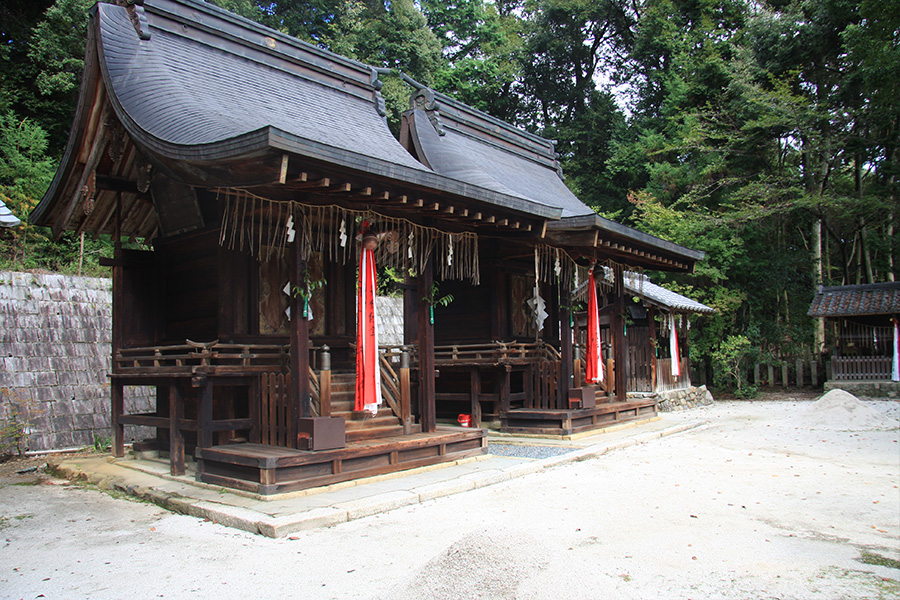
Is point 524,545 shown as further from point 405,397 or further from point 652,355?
point 652,355

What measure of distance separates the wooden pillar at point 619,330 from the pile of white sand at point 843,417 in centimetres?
383

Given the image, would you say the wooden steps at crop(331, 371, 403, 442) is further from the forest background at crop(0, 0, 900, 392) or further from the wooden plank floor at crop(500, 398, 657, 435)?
the forest background at crop(0, 0, 900, 392)

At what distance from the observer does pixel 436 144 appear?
12.5 m

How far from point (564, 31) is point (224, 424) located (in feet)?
109

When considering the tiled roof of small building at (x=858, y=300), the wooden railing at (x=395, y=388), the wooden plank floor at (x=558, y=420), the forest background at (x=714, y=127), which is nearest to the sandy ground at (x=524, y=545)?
the wooden railing at (x=395, y=388)

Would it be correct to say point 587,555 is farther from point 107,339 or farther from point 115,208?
point 107,339

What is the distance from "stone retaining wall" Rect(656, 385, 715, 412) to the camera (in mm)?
17984

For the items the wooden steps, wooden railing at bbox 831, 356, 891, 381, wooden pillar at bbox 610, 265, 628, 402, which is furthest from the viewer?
wooden railing at bbox 831, 356, 891, 381

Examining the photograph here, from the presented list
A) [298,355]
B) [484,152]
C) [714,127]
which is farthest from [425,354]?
[714,127]

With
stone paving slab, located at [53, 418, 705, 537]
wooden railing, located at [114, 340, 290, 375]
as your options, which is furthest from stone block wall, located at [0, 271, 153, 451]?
Answer: wooden railing, located at [114, 340, 290, 375]

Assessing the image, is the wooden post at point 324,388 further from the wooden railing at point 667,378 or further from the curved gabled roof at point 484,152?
the wooden railing at point 667,378

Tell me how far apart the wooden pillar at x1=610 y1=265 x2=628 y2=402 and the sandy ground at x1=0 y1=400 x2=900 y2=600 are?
5523mm

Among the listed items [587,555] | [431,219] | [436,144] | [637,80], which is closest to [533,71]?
[637,80]

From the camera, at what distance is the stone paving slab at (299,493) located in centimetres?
559
